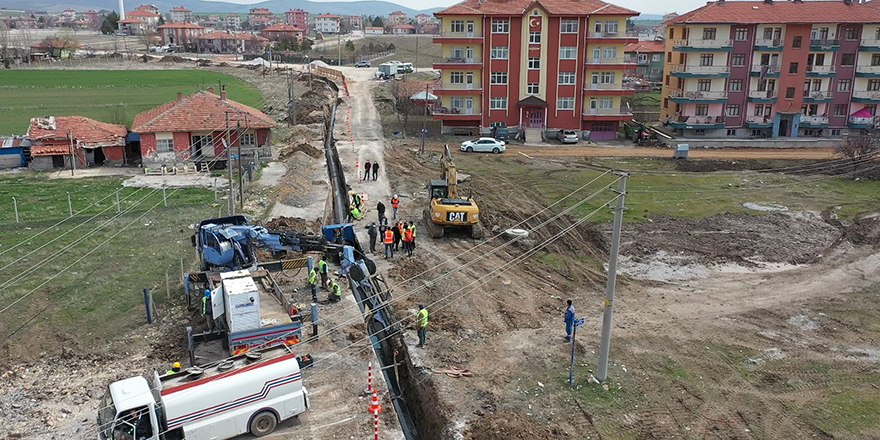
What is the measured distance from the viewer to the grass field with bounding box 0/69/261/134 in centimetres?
7062

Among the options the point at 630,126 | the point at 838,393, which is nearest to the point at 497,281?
the point at 838,393

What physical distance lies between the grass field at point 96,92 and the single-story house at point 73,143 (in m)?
12.5

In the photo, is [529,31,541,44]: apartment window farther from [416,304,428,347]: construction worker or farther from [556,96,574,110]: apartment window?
[416,304,428,347]: construction worker

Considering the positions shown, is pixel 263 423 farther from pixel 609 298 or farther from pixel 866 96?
pixel 866 96

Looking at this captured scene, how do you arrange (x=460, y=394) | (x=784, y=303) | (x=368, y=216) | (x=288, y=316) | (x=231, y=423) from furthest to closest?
(x=368, y=216), (x=784, y=303), (x=288, y=316), (x=460, y=394), (x=231, y=423)

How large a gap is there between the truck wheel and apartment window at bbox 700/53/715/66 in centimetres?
5542

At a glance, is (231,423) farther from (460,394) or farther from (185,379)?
(460,394)

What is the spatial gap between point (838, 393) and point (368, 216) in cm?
2350

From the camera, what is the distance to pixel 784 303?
27.4 meters

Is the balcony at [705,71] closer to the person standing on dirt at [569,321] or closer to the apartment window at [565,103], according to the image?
the apartment window at [565,103]

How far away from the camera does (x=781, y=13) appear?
6178 centimetres

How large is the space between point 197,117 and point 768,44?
157ft

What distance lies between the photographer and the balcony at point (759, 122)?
63.4 meters

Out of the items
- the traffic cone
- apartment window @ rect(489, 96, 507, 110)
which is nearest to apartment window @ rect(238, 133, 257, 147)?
apartment window @ rect(489, 96, 507, 110)
